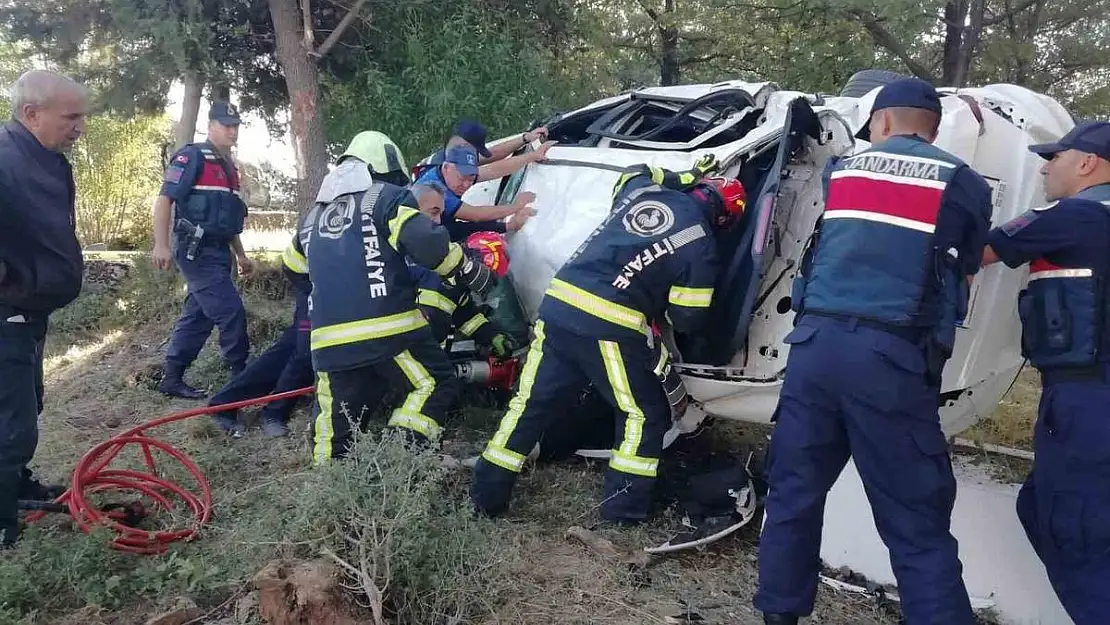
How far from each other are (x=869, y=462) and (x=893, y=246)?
0.69m

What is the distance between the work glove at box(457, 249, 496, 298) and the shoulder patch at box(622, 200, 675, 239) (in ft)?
2.48

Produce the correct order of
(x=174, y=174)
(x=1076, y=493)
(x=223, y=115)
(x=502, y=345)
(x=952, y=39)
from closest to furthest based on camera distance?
(x=1076, y=493) < (x=502, y=345) < (x=174, y=174) < (x=223, y=115) < (x=952, y=39)

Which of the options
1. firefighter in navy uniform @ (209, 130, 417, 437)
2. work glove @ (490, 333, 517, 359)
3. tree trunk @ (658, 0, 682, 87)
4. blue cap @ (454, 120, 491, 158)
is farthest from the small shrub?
tree trunk @ (658, 0, 682, 87)

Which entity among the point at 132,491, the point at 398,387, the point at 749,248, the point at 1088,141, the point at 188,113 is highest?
the point at 188,113

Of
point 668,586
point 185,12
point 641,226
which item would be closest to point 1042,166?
point 641,226

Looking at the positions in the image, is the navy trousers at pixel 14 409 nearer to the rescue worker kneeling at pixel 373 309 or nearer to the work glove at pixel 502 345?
the rescue worker kneeling at pixel 373 309

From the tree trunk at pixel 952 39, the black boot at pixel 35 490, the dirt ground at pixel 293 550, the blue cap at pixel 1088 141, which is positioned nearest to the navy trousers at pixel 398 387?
the dirt ground at pixel 293 550

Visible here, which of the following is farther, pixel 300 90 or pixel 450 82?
pixel 300 90

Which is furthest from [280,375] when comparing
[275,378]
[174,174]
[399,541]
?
[399,541]

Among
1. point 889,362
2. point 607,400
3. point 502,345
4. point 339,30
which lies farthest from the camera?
point 339,30

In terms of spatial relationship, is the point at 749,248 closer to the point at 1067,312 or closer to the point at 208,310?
the point at 1067,312

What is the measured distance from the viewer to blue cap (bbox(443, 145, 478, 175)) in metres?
4.56

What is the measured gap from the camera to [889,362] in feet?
8.16

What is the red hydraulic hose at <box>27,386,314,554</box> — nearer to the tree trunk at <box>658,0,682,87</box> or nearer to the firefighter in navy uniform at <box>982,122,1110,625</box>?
the firefighter in navy uniform at <box>982,122,1110,625</box>
